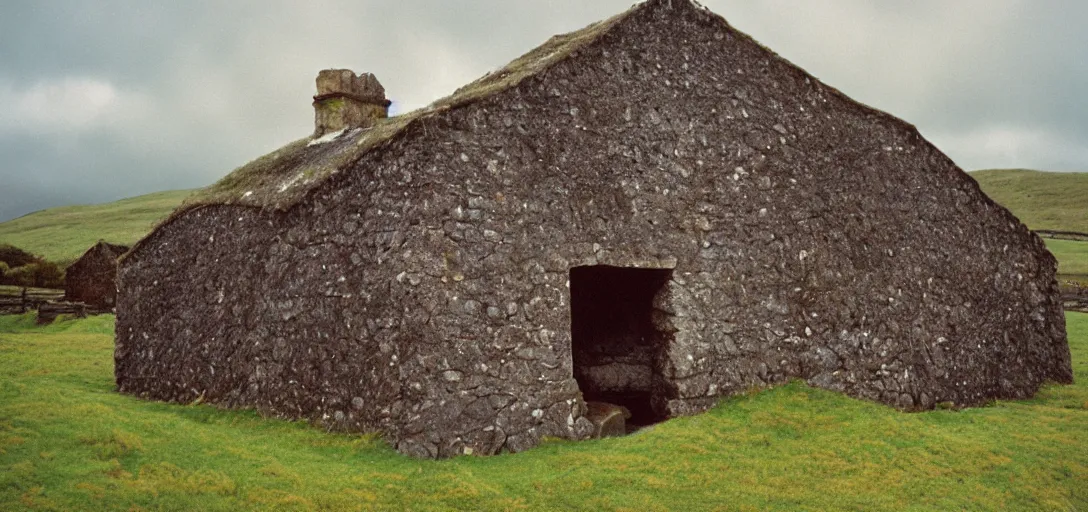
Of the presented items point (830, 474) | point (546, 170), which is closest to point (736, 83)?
point (546, 170)

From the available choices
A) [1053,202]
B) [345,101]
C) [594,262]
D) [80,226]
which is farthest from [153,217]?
[1053,202]

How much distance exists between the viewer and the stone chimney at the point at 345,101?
13.0 metres

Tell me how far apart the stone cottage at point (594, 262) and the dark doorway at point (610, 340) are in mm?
36

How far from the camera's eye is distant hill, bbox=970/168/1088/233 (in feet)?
192

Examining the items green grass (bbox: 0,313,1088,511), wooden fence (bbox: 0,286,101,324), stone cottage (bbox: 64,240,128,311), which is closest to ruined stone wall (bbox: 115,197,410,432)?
green grass (bbox: 0,313,1088,511)

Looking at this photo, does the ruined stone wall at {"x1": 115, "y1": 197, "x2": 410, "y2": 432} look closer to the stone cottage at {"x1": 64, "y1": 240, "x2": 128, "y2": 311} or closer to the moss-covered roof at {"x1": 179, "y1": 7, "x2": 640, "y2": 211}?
the moss-covered roof at {"x1": 179, "y1": 7, "x2": 640, "y2": 211}

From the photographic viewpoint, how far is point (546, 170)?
341 inches

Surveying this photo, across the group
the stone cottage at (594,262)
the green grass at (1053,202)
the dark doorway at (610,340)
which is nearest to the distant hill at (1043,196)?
the green grass at (1053,202)

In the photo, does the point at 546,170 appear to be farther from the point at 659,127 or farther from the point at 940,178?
the point at 940,178

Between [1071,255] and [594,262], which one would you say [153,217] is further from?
[1071,255]

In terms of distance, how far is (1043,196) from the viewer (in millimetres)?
70500

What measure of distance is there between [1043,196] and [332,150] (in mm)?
76510

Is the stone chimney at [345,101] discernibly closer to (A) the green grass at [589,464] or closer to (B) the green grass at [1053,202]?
(A) the green grass at [589,464]

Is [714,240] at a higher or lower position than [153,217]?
lower
